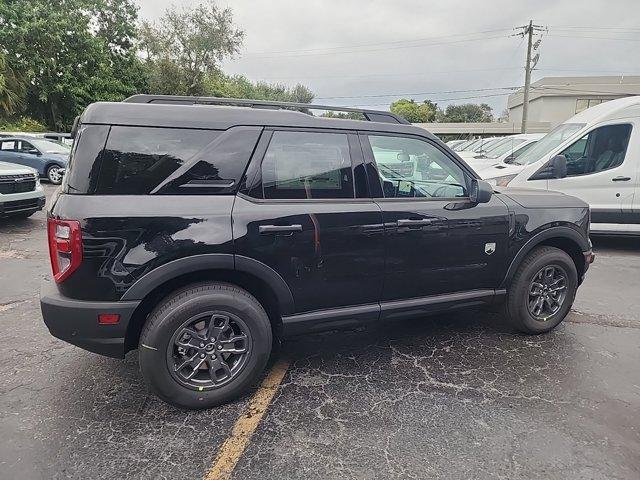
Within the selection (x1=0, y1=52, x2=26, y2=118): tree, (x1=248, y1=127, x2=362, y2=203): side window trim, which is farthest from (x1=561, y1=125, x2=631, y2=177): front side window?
(x1=0, y1=52, x2=26, y2=118): tree

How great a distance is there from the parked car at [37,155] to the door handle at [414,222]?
1361cm

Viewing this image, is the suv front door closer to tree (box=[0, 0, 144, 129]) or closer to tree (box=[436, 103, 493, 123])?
tree (box=[0, 0, 144, 129])

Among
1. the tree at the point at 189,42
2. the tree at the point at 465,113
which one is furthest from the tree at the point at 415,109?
the tree at the point at 189,42

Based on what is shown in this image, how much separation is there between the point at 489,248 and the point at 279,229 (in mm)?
1768

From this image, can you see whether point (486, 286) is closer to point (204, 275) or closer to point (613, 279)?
point (204, 275)

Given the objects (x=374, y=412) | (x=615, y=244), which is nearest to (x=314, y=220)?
(x=374, y=412)

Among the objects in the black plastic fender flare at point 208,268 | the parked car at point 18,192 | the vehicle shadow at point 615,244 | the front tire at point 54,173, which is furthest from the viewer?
the front tire at point 54,173

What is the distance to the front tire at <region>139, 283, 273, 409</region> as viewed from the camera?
8.80ft

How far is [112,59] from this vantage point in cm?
2738

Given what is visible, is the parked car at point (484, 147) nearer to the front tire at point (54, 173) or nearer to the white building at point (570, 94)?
the front tire at point (54, 173)

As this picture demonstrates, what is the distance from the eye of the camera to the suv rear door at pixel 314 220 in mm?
2861

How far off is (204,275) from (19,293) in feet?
11.1

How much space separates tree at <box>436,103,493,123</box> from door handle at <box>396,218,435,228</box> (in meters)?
77.0

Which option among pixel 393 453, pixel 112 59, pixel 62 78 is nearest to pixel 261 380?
pixel 393 453
